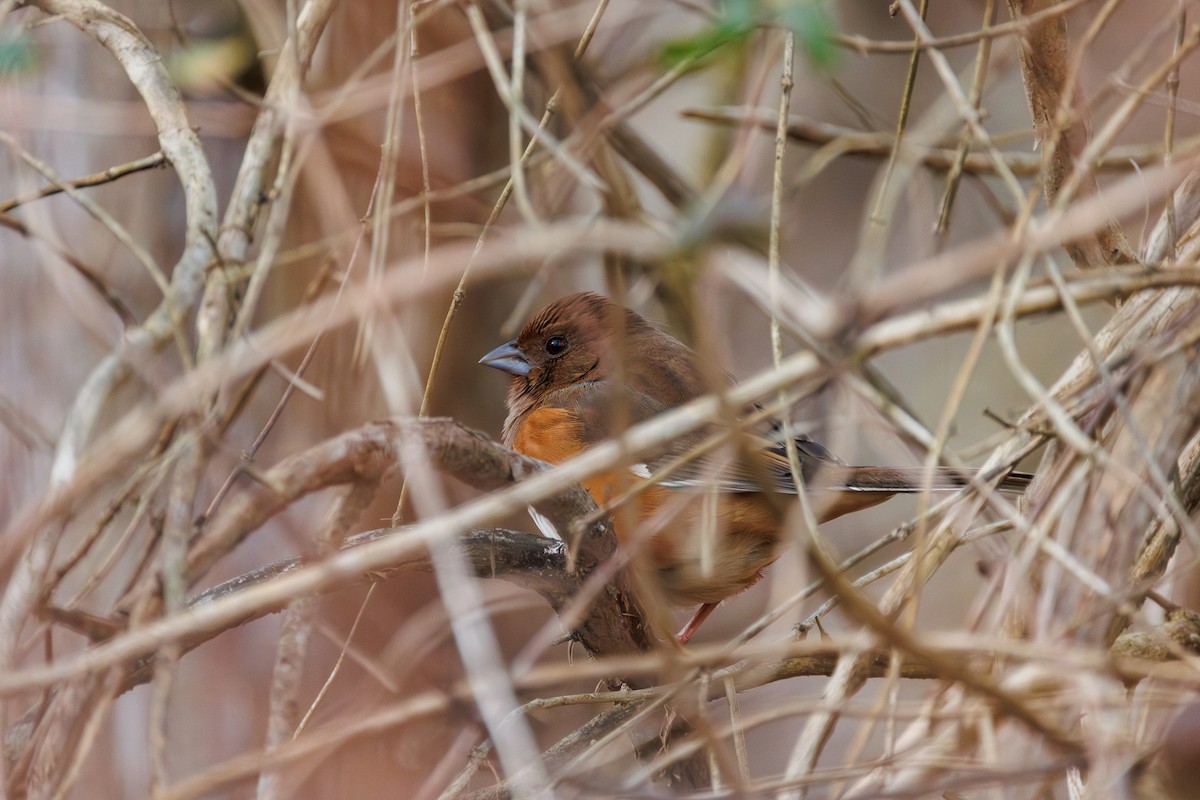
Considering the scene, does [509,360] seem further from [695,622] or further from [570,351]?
[695,622]

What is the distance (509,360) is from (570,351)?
25 centimetres

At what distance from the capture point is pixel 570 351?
14.4ft

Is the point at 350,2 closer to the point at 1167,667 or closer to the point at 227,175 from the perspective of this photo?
the point at 227,175

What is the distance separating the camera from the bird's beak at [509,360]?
4.42m

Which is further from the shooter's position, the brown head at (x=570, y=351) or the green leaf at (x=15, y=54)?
the brown head at (x=570, y=351)

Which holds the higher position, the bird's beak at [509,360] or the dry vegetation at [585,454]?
the bird's beak at [509,360]

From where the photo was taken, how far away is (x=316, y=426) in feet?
14.0

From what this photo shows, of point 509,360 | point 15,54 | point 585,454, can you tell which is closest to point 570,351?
point 509,360

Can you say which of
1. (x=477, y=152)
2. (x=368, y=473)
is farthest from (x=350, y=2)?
(x=368, y=473)

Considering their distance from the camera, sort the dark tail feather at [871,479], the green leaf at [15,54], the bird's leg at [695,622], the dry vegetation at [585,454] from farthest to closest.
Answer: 1. the bird's leg at [695,622]
2. the dark tail feather at [871,479]
3. the green leaf at [15,54]
4. the dry vegetation at [585,454]

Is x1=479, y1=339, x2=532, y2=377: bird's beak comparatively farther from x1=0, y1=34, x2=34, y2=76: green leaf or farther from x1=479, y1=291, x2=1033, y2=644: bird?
x1=0, y1=34, x2=34, y2=76: green leaf

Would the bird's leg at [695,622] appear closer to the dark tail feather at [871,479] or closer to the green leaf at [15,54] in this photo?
the dark tail feather at [871,479]

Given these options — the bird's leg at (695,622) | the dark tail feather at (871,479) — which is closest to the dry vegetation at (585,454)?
the dark tail feather at (871,479)

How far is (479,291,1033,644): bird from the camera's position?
11.4ft
